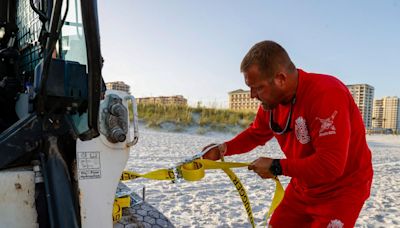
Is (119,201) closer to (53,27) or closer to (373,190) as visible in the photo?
(53,27)

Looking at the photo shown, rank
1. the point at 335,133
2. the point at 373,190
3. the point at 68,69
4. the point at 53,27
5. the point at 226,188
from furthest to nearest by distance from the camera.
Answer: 1. the point at 373,190
2. the point at 226,188
3. the point at 335,133
4. the point at 68,69
5. the point at 53,27

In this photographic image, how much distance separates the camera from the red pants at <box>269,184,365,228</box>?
2262 millimetres

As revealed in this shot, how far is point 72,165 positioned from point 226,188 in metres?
4.90

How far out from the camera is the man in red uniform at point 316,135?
2084 mm

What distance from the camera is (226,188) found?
618 cm

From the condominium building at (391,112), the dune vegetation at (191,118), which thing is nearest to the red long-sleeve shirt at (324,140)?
the dune vegetation at (191,118)

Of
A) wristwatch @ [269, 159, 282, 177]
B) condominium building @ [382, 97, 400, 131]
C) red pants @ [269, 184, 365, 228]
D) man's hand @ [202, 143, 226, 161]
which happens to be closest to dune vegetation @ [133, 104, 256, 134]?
man's hand @ [202, 143, 226, 161]

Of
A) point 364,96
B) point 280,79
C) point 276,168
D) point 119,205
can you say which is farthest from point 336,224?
point 364,96

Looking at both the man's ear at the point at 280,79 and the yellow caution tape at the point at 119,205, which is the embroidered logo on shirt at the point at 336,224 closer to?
the man's ear at the point at 280,79

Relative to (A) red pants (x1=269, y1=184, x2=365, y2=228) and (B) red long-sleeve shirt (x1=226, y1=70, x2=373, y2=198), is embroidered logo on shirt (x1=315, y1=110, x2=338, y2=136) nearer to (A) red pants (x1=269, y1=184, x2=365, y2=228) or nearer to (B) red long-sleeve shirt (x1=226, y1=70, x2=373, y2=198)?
(B) red long-sleeve shirt (x1=226, y1=70, x2=373, y2=198)

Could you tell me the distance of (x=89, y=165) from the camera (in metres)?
1.47

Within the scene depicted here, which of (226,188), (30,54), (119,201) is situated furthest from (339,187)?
(226,188)

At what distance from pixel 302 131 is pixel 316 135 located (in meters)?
0.18

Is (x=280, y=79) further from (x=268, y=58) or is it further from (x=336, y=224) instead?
(x=336, y=224)
